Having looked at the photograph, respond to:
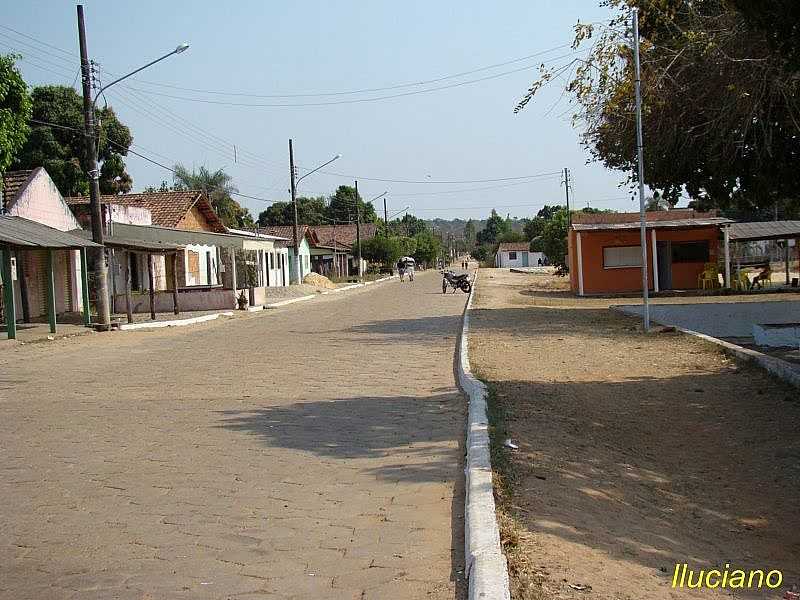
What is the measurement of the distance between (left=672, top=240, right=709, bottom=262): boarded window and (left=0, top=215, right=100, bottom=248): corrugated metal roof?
22402 millimetres

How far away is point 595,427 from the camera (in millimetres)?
8680

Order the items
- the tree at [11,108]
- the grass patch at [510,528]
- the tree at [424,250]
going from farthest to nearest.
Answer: the tree at [424,250] < the tree at [11,108] < the grass patch at [510,528]

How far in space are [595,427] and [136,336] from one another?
14.8 metres

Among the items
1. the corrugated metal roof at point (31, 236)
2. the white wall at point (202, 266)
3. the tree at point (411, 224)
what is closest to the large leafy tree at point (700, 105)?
the corrugated metal roof at point (31, 236)

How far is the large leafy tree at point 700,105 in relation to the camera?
13.6m

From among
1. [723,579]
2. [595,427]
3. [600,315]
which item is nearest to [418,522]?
[723,579]

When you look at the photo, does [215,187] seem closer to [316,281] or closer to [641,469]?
[316,281]

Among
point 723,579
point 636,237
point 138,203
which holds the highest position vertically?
point 138,203

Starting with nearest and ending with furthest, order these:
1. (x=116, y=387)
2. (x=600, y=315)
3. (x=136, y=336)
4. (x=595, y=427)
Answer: (x=595, y=427)
(x=116, y=387)
(x=136, y=336)
(x=600, y=315)

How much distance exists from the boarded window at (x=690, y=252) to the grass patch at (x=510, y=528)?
1115 inches

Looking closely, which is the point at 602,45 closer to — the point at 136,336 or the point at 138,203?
the point at 136,336

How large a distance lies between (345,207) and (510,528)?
106849 millimetres

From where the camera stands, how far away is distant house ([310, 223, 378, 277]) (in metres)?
73.1

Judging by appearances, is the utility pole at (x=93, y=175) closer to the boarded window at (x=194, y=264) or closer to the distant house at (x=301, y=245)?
the boarded window at (x=194, y=264)
